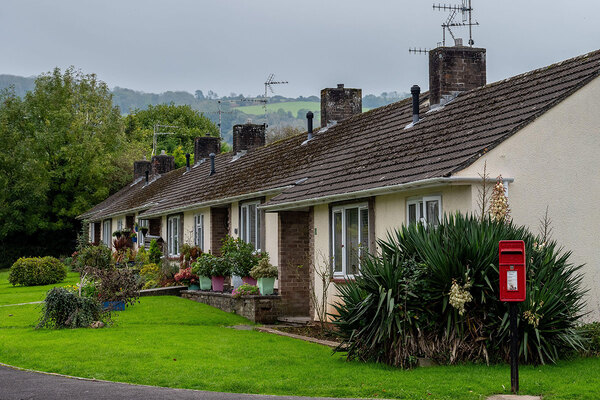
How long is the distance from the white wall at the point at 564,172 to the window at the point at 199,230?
16.4 meters

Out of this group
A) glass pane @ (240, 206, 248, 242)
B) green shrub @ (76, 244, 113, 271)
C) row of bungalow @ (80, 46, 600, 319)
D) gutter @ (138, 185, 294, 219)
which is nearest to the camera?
row of bungalow @ (80, 46, 600, 319)

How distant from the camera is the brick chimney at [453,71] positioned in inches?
740

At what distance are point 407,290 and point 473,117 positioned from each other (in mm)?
5374

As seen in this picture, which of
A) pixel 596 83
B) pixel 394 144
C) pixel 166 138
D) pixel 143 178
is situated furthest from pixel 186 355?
pixel 166 138

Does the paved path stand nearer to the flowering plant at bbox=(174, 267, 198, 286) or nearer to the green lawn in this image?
the flowering plant at bbox=(174, 267, 198, 286)

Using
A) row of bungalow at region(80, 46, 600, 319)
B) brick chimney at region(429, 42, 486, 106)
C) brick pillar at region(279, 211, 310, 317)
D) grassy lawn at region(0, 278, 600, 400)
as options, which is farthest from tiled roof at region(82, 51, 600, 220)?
grassy lawn at region(0, 278, 600, 400)

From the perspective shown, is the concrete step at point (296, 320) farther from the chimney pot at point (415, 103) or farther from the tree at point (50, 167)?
the tree at point (50, 167)

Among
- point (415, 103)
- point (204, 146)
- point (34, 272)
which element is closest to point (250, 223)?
point (415, 103)

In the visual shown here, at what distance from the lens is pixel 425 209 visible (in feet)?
47.0

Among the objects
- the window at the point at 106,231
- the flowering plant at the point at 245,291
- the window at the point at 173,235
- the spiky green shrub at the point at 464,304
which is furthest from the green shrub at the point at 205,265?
the window at the point at 106,231

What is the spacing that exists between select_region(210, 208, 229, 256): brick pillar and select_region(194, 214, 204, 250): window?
63.0 inches

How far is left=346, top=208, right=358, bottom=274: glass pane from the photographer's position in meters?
16.9

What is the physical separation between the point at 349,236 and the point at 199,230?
1249 cm

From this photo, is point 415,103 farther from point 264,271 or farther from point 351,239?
point 264,271
